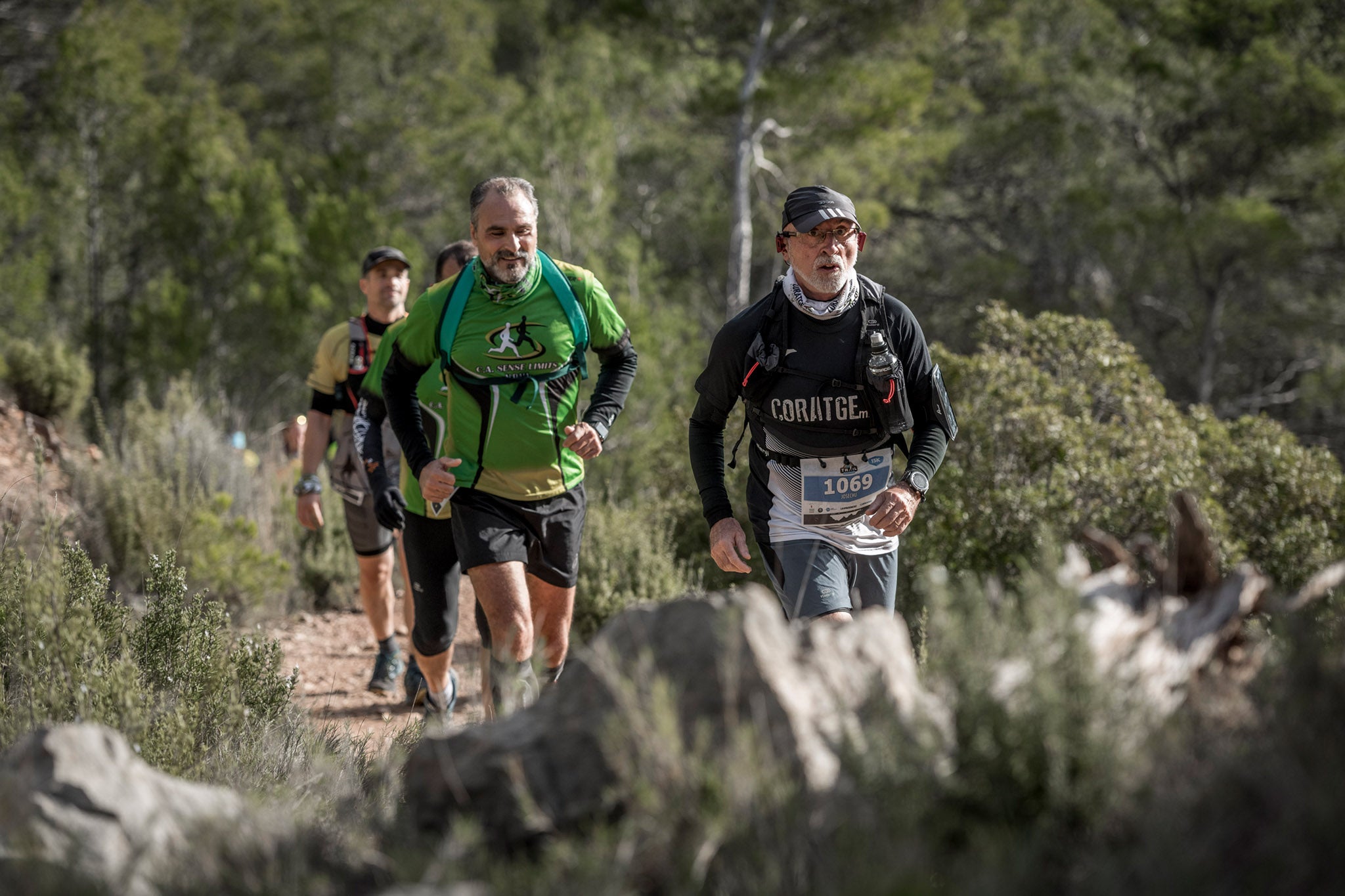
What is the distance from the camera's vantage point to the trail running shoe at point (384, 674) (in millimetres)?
5809

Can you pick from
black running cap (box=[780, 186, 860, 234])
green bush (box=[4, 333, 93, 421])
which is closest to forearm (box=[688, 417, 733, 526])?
black running cap (box=[780, 186, 860, 234])

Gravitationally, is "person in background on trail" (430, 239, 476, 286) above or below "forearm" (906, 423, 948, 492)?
above

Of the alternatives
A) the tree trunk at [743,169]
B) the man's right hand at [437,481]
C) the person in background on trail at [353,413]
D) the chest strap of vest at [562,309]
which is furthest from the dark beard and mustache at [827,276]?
the tree trunk at [743,169]

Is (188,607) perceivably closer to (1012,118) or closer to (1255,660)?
(1255,660)

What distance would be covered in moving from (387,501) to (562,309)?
3.37ft

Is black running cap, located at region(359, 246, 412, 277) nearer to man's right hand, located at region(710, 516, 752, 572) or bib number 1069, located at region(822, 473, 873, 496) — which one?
man's right hand, located at region(710, 516, 752, 572)

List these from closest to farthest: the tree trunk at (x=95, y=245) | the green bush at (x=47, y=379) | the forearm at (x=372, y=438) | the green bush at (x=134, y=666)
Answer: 1. the green bush at (x=134, y=666)
2. the forearm at (x=372, y=438)
3. the green bush at (x=47, y=379)
4. the tree trunk at (x=95, y=245)

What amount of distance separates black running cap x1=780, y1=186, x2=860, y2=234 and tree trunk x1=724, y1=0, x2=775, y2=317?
12.4 metres

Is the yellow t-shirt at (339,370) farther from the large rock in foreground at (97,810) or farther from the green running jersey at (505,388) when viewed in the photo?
the large rock in foreground at (97,810)

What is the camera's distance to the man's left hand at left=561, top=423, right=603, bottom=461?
13.1ft

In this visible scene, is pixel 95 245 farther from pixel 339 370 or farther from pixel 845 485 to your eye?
pixel 845 485

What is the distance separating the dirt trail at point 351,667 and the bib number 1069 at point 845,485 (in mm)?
1528

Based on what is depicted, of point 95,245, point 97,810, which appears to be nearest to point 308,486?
point 97,810

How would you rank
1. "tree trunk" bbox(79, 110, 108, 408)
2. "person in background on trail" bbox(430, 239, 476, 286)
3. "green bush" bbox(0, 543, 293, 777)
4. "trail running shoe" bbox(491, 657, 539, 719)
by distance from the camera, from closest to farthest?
"trail running shoe" bbox(491, 657, 539, 719)
"green bush" bbox(0, 543, 293, 777)
"person in background on trail" bbox(430, 239, 476, 286)
"tree trunk" bbox(79, 110, 108, 408)
